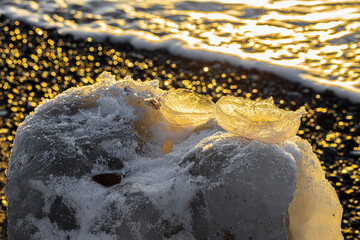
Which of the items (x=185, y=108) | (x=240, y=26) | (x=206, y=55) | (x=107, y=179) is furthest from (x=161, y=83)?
(x=107, y=179)

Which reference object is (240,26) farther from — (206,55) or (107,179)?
(107,179)

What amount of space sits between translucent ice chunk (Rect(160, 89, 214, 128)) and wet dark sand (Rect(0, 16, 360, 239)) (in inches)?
28.5

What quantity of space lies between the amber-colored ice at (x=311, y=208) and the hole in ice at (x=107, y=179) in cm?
39

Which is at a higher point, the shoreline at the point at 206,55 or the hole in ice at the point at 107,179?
the hole in ice at the point at 107,179

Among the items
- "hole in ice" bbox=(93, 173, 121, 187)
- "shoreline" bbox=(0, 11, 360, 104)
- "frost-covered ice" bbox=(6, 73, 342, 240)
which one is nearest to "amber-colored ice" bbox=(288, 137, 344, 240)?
"frost-covered ice" bbox=(6, 73, 342, 240)

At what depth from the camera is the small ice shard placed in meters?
0.92

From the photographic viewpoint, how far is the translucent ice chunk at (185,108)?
1.08 metres

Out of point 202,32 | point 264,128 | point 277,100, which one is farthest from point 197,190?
Answer: point 202,32

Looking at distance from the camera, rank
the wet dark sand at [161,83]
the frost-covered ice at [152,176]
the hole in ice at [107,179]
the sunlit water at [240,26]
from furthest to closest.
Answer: the sunlit water at [240,26], the wet dark sand at [161,83], the hole in ice at [107,179], the frost-covered ice at [152,176]

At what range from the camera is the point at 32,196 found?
973mm

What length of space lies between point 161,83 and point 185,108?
43.0 inches

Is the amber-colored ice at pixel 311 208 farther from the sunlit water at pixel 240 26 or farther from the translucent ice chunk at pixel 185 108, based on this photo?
the sunlit water at pixel 240 26

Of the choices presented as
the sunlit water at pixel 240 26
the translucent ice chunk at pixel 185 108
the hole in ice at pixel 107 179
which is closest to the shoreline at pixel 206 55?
the sunlit water at pixel 240 26

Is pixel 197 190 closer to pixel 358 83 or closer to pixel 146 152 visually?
pixel 146 152
